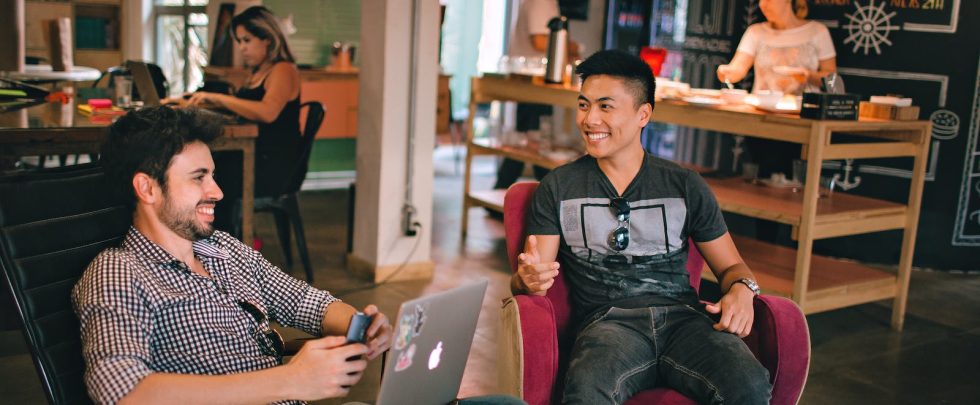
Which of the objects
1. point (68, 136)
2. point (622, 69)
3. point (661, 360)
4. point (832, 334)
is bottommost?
point (832, 334)

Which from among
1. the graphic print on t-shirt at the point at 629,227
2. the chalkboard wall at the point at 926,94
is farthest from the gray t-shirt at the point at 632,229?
the chalkboard wall at the point at 926,94

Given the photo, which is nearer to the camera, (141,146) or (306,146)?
(141,146)

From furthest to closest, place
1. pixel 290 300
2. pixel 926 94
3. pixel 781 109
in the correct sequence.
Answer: pixel 926 94
pixel 781 109
pixel 290 300

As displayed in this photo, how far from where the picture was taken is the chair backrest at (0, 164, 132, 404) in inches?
80.3

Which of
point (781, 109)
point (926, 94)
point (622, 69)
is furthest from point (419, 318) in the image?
point (926, 94)

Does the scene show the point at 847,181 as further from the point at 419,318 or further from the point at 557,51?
the point at 419,318

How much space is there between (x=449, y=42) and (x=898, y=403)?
734 cm

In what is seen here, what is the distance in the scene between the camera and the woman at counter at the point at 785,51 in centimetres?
506

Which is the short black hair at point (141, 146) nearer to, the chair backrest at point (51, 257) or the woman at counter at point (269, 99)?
the chair backrest at point (51, 257)

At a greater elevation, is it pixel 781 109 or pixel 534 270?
pixel 781 109

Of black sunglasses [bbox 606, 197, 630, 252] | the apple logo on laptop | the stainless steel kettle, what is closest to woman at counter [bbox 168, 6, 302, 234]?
the stainless steel kettle

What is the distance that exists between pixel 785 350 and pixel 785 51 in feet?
9.74

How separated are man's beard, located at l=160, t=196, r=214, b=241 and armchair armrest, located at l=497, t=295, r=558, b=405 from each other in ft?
2.68

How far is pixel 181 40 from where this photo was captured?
8836 mm
